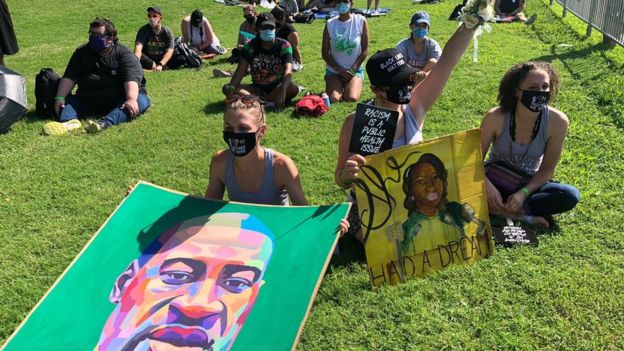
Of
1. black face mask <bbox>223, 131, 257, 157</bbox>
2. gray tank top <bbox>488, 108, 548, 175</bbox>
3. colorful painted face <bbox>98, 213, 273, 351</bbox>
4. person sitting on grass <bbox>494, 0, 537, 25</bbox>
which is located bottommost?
person sitting on grass <bbox>494, 0, 537, 25</bbox>

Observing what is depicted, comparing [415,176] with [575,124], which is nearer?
[415,176]

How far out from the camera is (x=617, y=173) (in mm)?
4773

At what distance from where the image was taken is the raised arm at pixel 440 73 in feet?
10.6

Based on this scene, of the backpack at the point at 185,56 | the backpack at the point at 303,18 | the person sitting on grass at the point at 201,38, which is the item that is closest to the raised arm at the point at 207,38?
the person sitting on grass at the point at 201,38

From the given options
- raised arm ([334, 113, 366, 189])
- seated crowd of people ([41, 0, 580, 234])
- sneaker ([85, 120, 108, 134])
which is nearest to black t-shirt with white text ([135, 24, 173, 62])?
seated crowd of people ([41, 0, 580, 234])

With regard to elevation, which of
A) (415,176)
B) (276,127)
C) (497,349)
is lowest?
(276,127)

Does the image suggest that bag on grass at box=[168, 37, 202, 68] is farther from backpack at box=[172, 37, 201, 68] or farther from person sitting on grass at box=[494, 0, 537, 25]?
person sitting on grass at box=[494, 0, 537, 25]

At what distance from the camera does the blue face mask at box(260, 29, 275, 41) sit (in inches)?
287

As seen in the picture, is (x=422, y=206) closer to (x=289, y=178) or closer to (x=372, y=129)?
(x=372, y=129)

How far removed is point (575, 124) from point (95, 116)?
6289 mm

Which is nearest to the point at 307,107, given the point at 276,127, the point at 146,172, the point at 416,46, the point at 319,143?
the point at 276,127

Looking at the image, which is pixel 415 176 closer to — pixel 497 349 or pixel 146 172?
pixel 497 349

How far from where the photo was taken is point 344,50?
7996mm

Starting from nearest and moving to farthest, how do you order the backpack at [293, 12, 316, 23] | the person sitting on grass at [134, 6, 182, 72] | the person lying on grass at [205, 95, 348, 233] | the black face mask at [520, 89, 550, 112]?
the person lying on grass at [205, 95, 348, 233], the black face mask at [520, 89, 550, 112], the person sitting on grass at [134, 6, 182, 72], the backpack at [293, 12, 316, 23]
